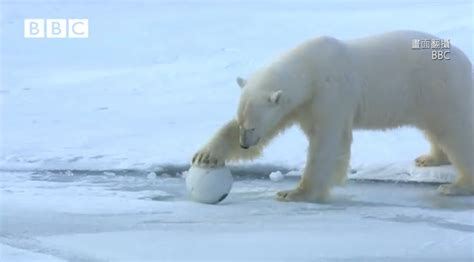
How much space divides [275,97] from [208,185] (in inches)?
21.3

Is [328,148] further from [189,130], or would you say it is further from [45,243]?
[189,130]

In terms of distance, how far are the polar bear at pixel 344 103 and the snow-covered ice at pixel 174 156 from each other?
0.72ft

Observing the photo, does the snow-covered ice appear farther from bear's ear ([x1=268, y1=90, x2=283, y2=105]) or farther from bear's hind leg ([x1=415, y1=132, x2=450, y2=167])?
bear's ear ([x1=268, y1=90, x2=283, y2=105])

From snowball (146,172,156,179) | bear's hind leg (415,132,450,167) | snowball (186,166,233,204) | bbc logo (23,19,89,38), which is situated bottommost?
snowball (186,166,233,204)

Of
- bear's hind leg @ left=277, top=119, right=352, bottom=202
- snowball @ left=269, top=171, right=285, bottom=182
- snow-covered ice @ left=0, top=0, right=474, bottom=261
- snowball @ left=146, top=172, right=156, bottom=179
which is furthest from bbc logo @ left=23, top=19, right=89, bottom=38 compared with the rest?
bear's hind leg @ left=277, top=119, right=352, bottom=202

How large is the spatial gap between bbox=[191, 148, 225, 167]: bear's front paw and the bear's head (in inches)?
6.1

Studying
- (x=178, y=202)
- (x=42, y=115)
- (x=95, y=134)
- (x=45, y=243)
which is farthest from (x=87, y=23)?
(x=45, y=243)

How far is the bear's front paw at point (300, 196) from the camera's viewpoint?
15.8ft

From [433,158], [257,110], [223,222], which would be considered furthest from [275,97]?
[433,158]

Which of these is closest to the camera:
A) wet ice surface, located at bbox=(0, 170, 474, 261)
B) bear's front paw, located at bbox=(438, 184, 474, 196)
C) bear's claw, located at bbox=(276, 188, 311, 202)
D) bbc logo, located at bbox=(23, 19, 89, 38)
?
wet ice surface, located at bbox=(0, 170, 474, 261)

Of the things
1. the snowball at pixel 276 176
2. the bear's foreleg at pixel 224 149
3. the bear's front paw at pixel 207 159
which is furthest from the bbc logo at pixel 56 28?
the bear's front paw at pixel 207 159

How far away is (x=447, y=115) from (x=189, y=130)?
2.22 metres

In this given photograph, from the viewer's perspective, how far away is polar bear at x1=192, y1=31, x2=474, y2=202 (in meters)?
4.81

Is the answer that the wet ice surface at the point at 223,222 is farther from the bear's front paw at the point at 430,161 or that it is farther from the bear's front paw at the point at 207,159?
the bear's front paw at the point at 430,161
